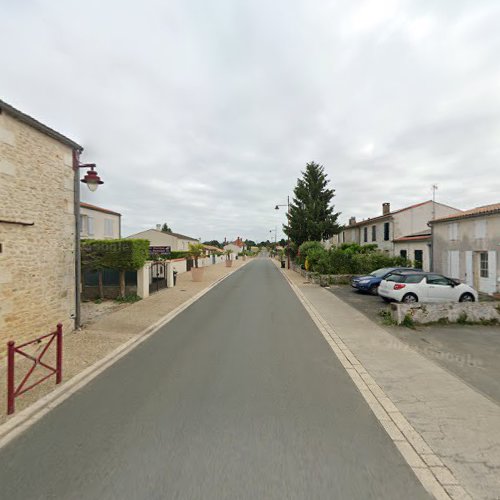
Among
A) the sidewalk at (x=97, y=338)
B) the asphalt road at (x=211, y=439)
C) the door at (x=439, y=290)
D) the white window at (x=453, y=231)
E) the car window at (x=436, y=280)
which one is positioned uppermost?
the white window at (x=453, y=231)

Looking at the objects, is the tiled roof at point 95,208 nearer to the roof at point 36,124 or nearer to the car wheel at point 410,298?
the roof at point 36,124

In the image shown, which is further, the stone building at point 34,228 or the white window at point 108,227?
the white window at point 108,227

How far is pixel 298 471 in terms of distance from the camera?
2.91 metres

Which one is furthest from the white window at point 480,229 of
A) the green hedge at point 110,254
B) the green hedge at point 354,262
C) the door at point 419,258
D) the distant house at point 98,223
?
the distant house at point 98,223

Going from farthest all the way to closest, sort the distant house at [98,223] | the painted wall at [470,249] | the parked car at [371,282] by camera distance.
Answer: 1. the distant house at [98,223]
2. the parked car at [371,282]
3. the painted wall at [470,249]

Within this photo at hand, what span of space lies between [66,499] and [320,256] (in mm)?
20517

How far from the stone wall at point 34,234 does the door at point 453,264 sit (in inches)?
684

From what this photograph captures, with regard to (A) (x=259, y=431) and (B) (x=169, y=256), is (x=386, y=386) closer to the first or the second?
(A) (x=259, y=431)

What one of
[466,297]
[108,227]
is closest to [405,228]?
[466,297]

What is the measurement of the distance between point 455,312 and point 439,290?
74.6 inches

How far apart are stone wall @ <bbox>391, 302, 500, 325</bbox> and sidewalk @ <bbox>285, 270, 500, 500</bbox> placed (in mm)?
2119

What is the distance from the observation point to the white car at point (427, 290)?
10633 millimetres

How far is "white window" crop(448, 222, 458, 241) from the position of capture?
50.8 feet

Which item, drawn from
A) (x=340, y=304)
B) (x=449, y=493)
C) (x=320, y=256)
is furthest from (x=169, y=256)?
(x=449, y=493)
